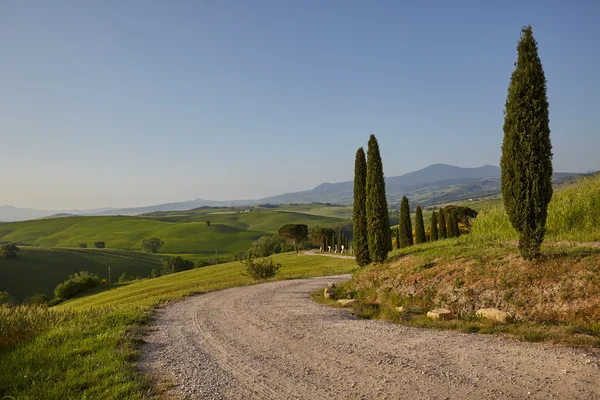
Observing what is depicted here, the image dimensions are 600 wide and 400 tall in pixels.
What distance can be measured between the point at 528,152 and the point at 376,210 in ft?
35.8

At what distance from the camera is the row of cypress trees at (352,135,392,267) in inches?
894

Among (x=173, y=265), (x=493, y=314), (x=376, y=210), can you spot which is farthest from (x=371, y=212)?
(x=173, y=265)

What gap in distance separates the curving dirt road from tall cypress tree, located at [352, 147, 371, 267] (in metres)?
12.6

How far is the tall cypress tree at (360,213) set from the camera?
25516 mm

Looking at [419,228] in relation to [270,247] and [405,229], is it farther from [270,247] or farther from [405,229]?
[270,247]

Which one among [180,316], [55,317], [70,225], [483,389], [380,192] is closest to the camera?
[483,389]

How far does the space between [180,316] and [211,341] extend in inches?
209

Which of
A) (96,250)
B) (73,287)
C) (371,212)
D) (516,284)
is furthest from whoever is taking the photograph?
(96,250)

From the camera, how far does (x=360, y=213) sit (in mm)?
26078

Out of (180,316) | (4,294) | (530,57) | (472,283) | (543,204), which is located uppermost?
(530,57)

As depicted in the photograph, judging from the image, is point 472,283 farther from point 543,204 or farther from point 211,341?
point 211,341

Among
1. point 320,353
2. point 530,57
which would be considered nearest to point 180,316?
point 320,353

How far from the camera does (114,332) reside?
11844 mm

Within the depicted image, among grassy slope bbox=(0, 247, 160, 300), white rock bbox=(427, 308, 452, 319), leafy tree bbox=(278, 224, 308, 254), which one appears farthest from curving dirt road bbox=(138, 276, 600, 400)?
grassy slope bbox=(0, 247, 160, 300)
